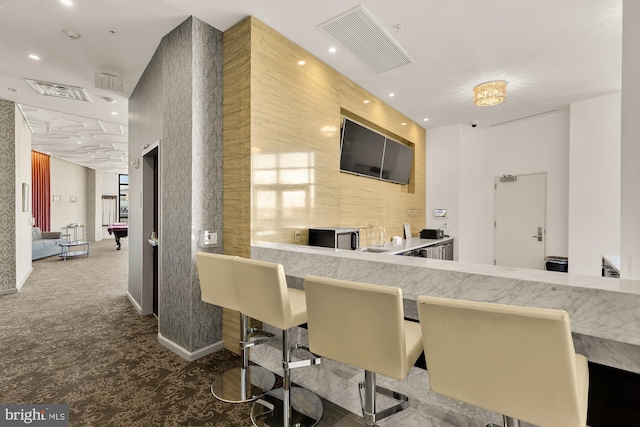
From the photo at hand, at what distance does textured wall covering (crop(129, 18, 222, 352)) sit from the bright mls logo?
37.3 inches

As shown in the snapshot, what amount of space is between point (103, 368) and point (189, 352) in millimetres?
703

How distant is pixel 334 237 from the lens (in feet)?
10.3

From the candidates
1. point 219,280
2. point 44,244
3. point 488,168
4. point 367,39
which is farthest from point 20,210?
point 488,168

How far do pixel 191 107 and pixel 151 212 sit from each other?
6.06 feet

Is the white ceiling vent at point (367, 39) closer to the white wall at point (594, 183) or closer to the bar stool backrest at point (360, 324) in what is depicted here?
the bar stool backrest at point (360, 324)

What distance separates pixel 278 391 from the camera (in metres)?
2.36

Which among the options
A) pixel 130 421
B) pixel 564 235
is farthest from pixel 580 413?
pixel 564 235


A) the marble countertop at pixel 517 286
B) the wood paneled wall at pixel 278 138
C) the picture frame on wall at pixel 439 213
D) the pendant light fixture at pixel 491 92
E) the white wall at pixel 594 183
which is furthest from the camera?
the picture frame on wall at pixel 439 213

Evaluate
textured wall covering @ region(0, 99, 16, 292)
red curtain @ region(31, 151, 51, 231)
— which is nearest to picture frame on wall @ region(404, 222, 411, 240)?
textured wall covering @ region(0, 99, 16, 292)

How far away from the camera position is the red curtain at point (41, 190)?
31.2 feet

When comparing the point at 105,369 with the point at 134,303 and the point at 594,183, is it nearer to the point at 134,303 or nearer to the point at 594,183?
the point at 134,303

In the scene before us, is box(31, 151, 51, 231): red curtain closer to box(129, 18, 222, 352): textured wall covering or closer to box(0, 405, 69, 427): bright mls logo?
box(129, 18, 222, 352): textured wall covering

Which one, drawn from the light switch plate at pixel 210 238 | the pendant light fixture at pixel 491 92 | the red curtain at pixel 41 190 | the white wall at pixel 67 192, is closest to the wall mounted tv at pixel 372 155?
the pendant light fixture at pixel 491 92

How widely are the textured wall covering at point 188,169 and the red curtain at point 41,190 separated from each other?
9431mm
